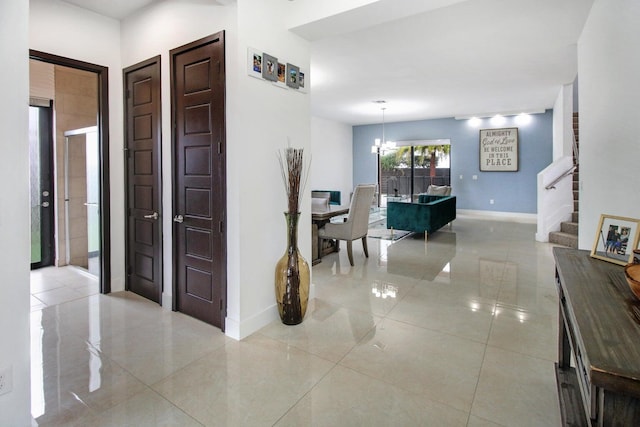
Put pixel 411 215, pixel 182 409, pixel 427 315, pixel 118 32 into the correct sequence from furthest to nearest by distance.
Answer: pixel 411 215 < pixel 118 32 < pixel 427 315 < pixel 182 409

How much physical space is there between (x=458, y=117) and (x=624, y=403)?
1039 centimetres

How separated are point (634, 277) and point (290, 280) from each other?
218 centimetres

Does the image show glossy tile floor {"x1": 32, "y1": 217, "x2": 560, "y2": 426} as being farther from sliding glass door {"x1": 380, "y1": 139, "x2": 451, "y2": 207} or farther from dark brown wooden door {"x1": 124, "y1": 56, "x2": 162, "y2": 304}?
sliding glass door {"x1": 380, "y1": 139, "x2": 451, "y2": 207}

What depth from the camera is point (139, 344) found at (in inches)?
103

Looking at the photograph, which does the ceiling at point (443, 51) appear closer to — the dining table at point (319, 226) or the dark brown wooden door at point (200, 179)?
the dark brown wooden door at point (200, 179)

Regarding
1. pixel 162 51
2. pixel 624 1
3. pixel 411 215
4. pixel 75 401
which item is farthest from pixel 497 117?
pixel 75 401

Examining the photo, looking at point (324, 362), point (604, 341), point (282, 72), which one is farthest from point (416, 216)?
point (604, 341)

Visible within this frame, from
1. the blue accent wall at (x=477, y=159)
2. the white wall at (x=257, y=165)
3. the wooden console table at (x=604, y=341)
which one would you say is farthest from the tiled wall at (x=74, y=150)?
the blue accent wall at (x=477, y=159)

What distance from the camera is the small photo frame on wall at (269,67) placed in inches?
109

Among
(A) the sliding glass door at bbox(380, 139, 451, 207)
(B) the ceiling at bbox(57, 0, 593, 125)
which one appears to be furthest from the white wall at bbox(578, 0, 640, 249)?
(A) the sliding glass door at bbox(380, 139, 451, 207)

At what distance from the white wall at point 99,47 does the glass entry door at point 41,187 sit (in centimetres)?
174

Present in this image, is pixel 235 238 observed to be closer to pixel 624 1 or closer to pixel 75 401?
pixel 75 401

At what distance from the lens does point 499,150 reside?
31.8 ft

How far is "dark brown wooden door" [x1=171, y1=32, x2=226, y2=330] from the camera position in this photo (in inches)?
109
